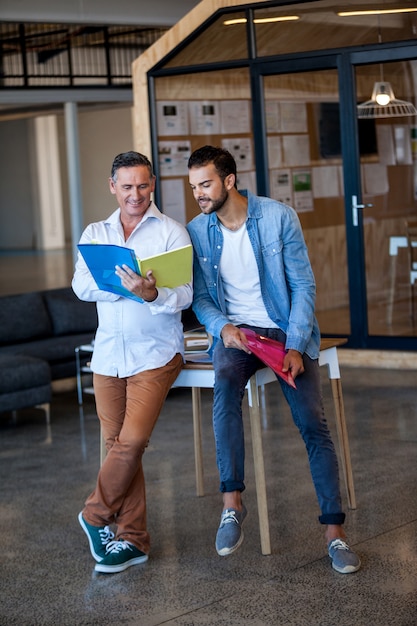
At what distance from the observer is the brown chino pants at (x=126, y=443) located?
3.84m

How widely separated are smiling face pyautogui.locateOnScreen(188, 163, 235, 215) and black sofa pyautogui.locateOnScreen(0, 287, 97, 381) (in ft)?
11.3

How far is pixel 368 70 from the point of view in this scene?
25.4 ft

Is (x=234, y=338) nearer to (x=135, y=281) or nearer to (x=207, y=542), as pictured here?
(x=135, y=281)

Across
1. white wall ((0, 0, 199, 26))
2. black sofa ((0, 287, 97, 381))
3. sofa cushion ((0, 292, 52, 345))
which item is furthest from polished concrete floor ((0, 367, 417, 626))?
white wall ((0, 0, 199, 26))

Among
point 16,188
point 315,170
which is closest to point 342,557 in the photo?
point 315,170

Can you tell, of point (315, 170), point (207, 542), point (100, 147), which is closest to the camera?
point (207, 542)

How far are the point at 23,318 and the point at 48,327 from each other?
0.81 ft

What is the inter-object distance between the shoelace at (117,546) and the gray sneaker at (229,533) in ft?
1.22

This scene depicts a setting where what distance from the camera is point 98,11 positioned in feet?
30.6

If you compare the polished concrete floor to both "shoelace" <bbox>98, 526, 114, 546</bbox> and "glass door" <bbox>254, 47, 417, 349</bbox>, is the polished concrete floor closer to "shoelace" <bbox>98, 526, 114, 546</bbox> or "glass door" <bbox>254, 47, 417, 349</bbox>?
"shoelace" <bbox>98, 526, 114, 546</bbox>

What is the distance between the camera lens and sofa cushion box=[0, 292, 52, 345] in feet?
24.8

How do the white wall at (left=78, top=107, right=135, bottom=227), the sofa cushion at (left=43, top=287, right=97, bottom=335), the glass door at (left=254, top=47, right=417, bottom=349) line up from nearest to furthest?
the glass door at (left=254, top=47, right=417, bottom=349) < the sofa cushion at (left=43, top=287, right=97, bottom=335) < the white wall at (left=78, top=107, right=135, bottom=227)

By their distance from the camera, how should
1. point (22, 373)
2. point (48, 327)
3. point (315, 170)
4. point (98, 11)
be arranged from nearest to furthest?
1. point (22, 373)
2. point (48, 327)
3. point (315, 170)
4. point (98, 11)

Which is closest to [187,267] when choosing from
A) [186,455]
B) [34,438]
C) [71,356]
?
[186,455]
